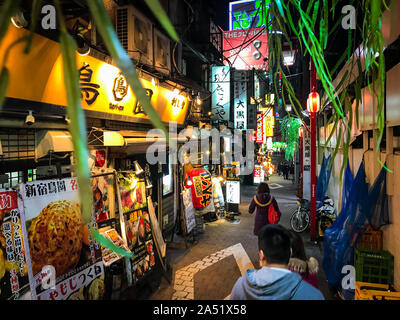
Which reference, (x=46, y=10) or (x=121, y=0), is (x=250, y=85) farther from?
(x=46, y=10)

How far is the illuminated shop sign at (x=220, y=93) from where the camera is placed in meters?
18.2

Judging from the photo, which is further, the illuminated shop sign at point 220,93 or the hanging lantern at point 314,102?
the illuminated shop sign at point 220,93

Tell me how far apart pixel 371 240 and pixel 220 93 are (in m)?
14.0

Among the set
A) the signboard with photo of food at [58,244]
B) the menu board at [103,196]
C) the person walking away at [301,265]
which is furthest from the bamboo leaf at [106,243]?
the menu board at [103,196]

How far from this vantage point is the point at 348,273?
685cm

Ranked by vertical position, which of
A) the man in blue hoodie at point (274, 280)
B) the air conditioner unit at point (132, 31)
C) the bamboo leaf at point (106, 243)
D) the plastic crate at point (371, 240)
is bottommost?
the plastic crate at point (371, 240)

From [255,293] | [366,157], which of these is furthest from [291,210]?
[255,293]

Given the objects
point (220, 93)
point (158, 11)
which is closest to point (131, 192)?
point (158, 11)

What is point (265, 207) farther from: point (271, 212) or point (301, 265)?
point (301, 265)

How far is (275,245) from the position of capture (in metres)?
3.03

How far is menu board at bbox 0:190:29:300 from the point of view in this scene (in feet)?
13.0

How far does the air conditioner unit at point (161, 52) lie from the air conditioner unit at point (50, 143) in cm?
560

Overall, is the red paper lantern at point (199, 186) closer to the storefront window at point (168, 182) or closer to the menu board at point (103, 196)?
the storefront window at point (168, 182)

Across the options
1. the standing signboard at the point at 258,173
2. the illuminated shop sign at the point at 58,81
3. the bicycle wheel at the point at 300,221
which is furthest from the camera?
the standing signboard at the point at 258,173
